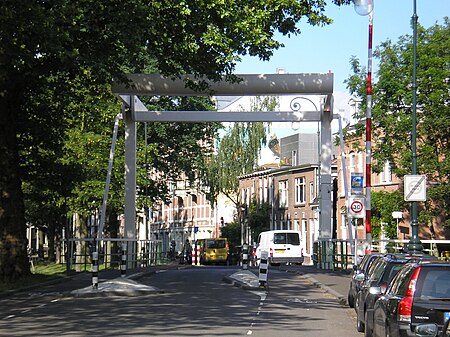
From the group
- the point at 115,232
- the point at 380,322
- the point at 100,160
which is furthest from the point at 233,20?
the point at 115,232

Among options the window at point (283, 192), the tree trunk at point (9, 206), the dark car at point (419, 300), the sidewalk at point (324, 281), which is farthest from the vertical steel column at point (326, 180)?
the window at point (283, 192)

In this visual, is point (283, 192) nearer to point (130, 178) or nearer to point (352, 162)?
point (352, 162)

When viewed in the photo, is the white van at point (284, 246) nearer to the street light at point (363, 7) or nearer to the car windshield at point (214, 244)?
the car windshield at point (214, 244)

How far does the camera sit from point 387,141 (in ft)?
157

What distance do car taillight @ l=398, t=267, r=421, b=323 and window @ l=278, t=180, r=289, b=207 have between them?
2537 inches

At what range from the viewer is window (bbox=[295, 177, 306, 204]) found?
72625 millimetres

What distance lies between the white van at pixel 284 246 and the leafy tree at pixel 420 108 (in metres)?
6.10

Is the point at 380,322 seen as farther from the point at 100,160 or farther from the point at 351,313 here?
the point at 100,160

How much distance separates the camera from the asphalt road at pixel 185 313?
1542cm

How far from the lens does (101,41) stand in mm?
24109

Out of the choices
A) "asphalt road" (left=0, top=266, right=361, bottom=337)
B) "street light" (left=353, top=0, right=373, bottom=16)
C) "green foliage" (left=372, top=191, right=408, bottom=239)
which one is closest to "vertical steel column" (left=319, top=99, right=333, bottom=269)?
"street light" (left=353, top=0, right=373, bottom=16)

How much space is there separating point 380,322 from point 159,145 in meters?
39.9

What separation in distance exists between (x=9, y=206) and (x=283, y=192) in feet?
172

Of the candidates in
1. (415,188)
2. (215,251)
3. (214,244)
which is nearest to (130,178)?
(415,188)
